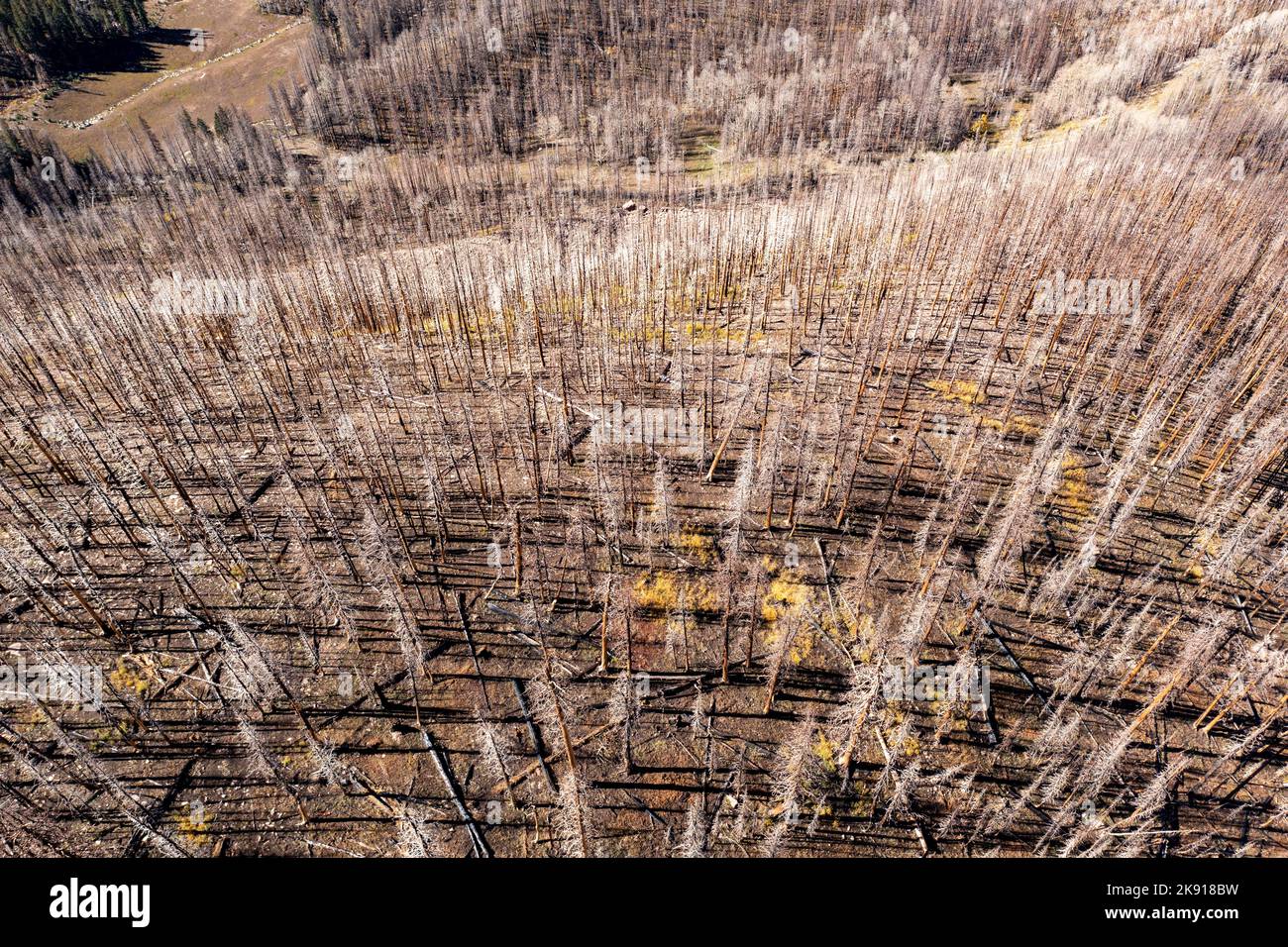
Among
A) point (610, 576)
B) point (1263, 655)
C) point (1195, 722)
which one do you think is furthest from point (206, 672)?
point (1263, 655)

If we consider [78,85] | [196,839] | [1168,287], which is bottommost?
[196,839]

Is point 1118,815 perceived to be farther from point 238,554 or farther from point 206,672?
point 238,554
